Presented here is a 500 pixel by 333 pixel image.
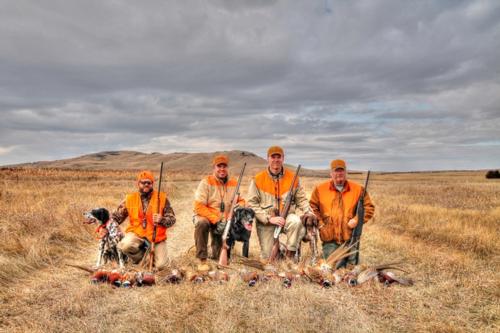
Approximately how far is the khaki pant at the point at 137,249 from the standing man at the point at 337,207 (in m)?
2.76

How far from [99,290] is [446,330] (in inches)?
160

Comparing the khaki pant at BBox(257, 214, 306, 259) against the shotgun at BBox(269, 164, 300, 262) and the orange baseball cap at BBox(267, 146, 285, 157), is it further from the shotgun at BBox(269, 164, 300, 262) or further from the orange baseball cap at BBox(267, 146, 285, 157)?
the orange baseball cap at BBox(267, 146, 285, 157)

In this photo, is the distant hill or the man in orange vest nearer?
the man in orange vest

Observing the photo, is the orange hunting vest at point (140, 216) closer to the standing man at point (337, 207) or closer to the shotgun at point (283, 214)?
the shotgun at point (283, 214)

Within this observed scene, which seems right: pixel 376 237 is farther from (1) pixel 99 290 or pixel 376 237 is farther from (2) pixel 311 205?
(1) pixel 99 290

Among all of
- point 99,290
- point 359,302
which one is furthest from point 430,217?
point 99,290

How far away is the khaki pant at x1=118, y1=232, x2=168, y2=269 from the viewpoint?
6.33m

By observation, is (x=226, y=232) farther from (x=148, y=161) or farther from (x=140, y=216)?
(x=148, y=161)

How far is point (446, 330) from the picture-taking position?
4070 mm

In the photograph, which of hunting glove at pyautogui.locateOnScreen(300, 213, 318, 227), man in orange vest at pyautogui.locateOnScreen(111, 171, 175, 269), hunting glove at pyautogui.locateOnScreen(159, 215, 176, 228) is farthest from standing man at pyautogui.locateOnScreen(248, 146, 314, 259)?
man in orange vest at pyautogui.locateOnScreen(111, 171, 175, 269)

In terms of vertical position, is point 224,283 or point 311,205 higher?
point 311,205

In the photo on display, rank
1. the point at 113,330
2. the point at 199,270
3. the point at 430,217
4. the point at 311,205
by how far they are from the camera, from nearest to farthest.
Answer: the point at 113,330 → the point at 199,270 → the point at 311,205 → the point at 430,217

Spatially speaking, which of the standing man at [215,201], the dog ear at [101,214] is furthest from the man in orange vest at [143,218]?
the standing man at [215,201]

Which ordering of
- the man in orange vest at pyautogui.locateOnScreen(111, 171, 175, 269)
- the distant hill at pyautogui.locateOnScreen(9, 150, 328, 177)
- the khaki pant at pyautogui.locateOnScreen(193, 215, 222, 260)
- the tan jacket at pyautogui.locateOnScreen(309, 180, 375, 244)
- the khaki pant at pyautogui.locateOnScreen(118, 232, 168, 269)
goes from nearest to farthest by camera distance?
the khaki pant at pyautogui.locateOnScreen(118, 232, 168, 269) → the man in orange vest at pyautogui.locateOnScreen(111, 171, 175, 269) → the tan jacket at pyautogui.locateOnScreen(309, 180, 375, 244) → the khaki pant at pyautogui.locateOnScreen(193, 215, 222, 260) → the distant hill at pyautogui.locateOnScreen(9, 150, 328, 177)
